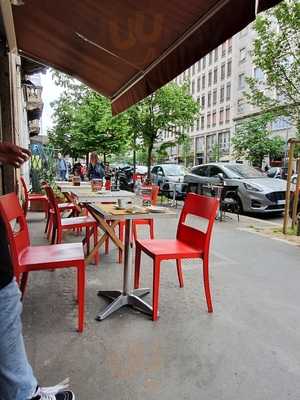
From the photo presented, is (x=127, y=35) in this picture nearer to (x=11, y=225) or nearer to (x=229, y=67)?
(x=11, y=225)

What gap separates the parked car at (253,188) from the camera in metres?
8.41

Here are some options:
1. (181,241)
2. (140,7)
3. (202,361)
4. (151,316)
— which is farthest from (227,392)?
(140,7)

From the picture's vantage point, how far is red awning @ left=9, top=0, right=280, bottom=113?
2.58m

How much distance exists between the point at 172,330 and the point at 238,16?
2.34 m

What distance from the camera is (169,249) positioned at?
3.01 metres

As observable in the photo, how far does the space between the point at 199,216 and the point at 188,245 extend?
1.00ft

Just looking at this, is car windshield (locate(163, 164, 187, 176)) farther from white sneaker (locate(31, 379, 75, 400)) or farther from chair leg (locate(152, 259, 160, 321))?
white sneaker (locate(31, 379, 75, 400))

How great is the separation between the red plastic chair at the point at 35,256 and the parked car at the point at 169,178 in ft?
30.4

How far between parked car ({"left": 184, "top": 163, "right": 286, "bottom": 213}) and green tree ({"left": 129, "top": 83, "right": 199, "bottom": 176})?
11.5 feet

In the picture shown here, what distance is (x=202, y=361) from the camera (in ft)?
7.38

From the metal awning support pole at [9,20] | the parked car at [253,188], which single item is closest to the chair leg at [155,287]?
the metal awning support pole at [9,20]

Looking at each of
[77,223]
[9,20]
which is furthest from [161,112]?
[77,223]

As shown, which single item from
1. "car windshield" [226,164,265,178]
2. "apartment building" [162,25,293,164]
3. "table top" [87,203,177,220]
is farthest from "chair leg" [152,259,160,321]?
"apartment building" [162,25,293,164]

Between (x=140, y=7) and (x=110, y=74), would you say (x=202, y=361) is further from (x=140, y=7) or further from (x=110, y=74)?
(x=110, y=74)
